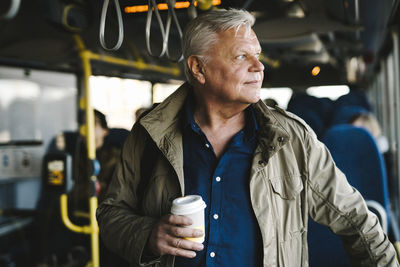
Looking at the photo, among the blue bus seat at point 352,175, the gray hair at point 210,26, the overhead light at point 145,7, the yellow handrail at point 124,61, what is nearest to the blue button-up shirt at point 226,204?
the gray hair at point 210,26

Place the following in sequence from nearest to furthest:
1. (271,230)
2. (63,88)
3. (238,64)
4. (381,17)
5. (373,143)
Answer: (271,230), (238,64), (373,143), (381,17), (63,88)

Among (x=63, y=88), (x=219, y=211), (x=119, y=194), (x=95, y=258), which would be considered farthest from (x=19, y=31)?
(x=219, y=211)

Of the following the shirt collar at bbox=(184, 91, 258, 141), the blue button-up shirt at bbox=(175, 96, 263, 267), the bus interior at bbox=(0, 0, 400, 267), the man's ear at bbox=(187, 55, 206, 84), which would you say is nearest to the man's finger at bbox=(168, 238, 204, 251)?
the blue button-up shirt at bbox=(175, 96, 263, 267)

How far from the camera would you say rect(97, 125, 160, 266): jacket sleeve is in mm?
1342

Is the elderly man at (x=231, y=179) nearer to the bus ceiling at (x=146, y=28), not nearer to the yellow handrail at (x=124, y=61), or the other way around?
the bus ceiling at (x=146, y=28)

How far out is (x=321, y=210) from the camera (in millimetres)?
1366

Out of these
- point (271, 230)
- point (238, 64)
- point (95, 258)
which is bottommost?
point (95, 258)

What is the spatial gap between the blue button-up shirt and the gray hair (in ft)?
1.18

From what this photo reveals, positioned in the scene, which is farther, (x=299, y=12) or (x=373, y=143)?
(x=299, y=12)

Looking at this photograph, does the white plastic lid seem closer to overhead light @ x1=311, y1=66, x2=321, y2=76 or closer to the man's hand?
the man's hand

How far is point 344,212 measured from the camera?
4.37ft

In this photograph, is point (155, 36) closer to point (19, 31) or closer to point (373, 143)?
point (19, 31)

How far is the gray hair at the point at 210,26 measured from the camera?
1.42m

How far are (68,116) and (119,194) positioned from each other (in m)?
3.79
